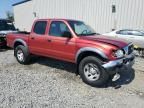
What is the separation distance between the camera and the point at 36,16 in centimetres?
2200

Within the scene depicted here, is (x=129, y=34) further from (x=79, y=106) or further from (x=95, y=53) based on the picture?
(x=79, y=106)

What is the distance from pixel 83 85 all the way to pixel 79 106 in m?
1.39

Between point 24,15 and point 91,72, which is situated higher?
point 24,15

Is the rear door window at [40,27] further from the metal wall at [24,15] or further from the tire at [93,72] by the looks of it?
the metal wall at [24,15]

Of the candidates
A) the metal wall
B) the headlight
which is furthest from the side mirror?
the metal wall

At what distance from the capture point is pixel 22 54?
328 inches

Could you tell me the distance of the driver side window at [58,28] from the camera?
670cm

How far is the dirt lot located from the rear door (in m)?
0.72

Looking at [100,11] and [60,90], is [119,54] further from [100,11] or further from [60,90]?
[100,11]

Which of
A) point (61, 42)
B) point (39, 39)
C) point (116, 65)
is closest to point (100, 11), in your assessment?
point (39, 39)

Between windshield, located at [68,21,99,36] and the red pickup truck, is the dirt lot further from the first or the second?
windshield, located at [68,21,99,36]

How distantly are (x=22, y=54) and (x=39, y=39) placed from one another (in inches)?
53.3

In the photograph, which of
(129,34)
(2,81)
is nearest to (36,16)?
(129,34)

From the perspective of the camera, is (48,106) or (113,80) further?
(113,80)
